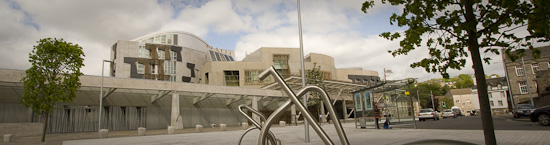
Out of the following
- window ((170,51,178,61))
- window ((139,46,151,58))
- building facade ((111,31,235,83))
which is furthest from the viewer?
window ((170,51,178,61))

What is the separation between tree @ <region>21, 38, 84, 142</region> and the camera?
16547mm

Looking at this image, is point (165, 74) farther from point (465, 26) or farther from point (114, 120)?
point (465, 26)

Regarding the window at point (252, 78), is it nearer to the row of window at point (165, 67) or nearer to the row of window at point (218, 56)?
the row of window at point (165, 67)

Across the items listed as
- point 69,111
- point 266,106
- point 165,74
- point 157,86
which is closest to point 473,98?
point 266,106

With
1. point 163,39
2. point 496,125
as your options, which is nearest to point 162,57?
point 163,39

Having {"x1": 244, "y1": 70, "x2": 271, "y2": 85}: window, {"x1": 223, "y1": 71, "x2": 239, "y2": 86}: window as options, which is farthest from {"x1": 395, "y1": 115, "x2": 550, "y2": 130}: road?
{"x1": 223, "y1": 71, "x2": 239, "y2": 86}: window

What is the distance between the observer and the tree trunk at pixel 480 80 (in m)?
4.81

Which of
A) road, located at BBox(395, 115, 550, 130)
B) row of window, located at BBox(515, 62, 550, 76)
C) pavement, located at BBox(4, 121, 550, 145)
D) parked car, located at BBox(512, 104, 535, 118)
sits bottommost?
road, located at BBox(395, 115, 550, 130)

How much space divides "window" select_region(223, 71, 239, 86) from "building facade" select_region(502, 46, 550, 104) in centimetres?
4624

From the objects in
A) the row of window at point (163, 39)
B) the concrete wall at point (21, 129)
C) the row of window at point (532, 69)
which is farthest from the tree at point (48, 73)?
the row of window at point (532, 69)

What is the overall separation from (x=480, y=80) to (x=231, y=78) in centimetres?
5553

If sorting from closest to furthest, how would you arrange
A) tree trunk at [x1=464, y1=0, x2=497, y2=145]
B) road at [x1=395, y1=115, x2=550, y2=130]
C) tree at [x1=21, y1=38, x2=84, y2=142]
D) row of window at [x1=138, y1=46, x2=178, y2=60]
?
tree trunk at [x1=464, y1=0, x2=497, y2=145], road at [x1=395, y1=115, x2=550, y2=130], tree at [x1=21, y1=38, x2=84, y2=142], row of window at [x1=138, y1=46, x2=178, y2=60]

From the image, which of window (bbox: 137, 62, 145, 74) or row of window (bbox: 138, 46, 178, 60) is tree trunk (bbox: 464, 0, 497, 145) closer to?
window (bbox: 137, 62, 145, 74)

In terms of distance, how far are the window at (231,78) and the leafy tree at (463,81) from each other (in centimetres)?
9525
